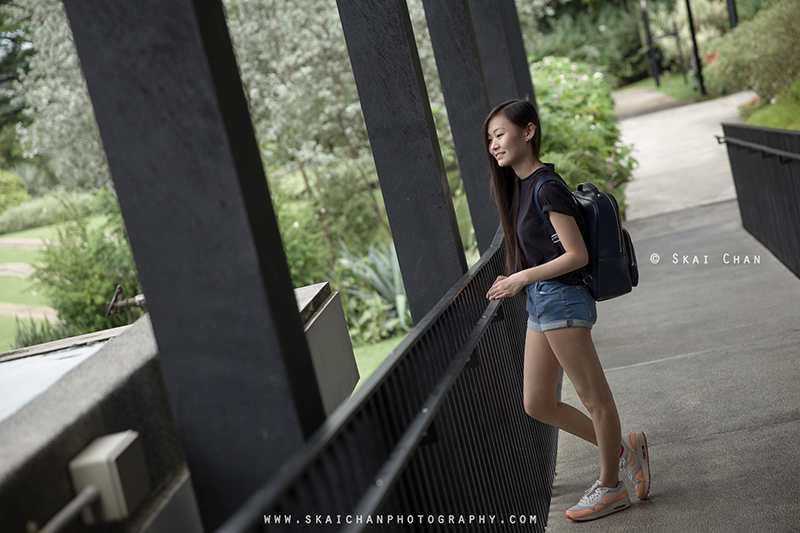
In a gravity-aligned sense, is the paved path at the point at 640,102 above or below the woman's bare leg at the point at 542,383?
above

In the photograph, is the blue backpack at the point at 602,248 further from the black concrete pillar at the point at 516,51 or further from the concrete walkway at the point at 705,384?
the black concrete pillar at the point at 516,51

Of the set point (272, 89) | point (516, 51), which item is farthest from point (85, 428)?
point (272, 89)

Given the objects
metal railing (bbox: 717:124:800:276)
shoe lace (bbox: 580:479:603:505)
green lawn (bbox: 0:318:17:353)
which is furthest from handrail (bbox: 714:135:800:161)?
green lawn (bbox: 0:318:17:353)

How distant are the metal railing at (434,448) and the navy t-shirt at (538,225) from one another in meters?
0.25

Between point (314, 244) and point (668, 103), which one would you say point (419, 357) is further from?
point (668, 103)

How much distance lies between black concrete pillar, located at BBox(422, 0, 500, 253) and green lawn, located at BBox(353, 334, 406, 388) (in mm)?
4456

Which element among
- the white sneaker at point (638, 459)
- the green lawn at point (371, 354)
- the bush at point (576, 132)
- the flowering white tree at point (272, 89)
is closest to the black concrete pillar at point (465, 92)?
the white sneaker at point (638, 459)

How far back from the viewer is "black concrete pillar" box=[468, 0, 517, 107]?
5785 mm

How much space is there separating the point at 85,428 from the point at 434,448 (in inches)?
33.1

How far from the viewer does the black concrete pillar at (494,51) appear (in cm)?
579

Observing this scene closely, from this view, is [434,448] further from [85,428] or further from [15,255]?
[15,255]

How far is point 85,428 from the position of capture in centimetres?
174

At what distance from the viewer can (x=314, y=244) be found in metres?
12.0

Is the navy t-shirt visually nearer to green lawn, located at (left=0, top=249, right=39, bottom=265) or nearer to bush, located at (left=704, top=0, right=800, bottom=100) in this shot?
bush, located at (left=704, top=0, right=800, bottom=100)
